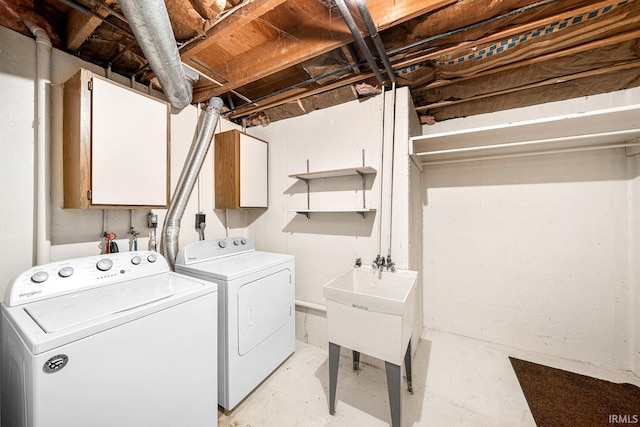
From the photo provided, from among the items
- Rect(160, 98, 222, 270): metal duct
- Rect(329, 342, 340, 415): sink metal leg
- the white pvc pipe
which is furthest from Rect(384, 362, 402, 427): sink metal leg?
Rect(160, 98, 222, 270): metal duct

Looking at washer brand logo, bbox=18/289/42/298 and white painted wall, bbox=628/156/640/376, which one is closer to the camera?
washer brand logo, bbox=18/289/42/298

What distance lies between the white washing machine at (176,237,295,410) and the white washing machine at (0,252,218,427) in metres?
0.17

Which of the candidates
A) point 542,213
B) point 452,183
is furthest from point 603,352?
point 452,183

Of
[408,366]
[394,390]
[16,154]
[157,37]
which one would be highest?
[157,37]

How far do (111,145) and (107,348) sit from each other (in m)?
1.18

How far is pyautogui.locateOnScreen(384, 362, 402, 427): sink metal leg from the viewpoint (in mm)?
1372

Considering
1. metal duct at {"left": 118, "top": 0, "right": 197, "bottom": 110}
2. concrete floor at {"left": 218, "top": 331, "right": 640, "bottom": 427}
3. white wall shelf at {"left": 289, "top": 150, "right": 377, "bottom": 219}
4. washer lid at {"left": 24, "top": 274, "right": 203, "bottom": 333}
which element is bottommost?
concrete floor at {"left": 218, "top": 331, "right": 640, "bottom": 427}

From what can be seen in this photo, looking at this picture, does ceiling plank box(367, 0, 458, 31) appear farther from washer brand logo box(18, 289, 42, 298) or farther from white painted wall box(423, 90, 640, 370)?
washer brand logo box(18, 289, 42, 298)

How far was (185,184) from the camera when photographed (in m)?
2.00

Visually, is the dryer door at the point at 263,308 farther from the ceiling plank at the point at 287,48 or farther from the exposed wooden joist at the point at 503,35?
the exposed wooden joist at the point at 503,35

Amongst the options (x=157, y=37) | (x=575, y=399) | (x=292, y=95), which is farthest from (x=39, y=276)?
(x=575, y=399)

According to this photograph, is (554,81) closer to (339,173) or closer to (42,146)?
(339,173)

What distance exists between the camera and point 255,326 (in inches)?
68.7

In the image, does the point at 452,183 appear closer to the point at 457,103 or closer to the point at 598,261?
the point at 457,103
